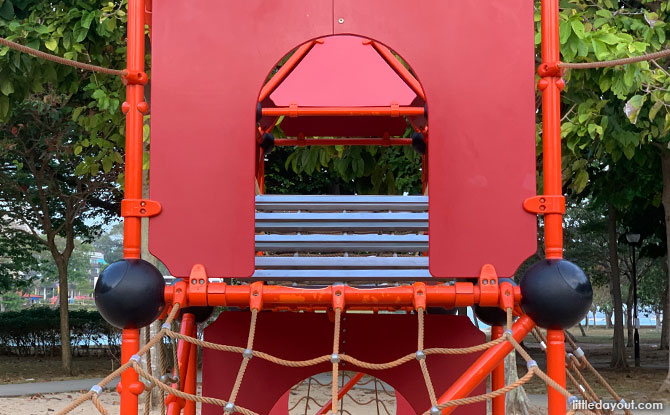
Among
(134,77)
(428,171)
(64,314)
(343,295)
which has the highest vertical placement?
(134,77)

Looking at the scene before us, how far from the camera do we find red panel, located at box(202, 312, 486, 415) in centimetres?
361

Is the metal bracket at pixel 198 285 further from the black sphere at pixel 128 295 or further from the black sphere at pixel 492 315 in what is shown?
the black sphere at pixel 492 315

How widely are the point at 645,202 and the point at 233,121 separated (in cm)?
1025

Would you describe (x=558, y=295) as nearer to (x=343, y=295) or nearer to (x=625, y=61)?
(x=343, y=295)

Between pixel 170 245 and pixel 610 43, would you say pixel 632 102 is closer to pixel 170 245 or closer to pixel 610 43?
pixel 610 43

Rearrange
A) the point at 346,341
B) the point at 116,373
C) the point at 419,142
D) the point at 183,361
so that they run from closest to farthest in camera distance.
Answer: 1. the point at 116,373
2. the point at 183,361
3. the point at 346,341
4. the point at 419,142

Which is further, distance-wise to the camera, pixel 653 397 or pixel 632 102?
pixel 653 397

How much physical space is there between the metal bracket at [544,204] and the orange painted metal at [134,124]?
140 cm

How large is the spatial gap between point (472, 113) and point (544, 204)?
432 millimetres

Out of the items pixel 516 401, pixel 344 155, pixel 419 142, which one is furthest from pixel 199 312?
pixel 516 401

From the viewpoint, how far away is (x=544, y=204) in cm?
255

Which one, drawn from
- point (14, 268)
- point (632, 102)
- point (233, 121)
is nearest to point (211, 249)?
point (233, 121)

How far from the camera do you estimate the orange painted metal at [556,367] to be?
2445mm

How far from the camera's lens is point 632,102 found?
208 inches
